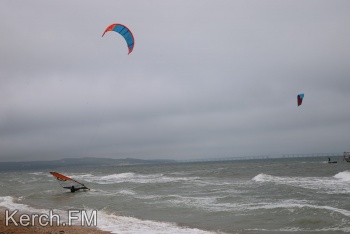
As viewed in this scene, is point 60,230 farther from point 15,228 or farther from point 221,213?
point 221,213

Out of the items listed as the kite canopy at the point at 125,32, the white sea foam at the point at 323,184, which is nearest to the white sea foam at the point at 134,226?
the kite canopy at the point at 125,32

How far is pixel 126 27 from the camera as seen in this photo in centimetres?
1547

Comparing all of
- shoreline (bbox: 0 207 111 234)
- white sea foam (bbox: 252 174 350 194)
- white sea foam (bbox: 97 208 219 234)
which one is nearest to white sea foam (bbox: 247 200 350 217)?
white sea foam (bbox: 97 208 219 234)

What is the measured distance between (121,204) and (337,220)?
34.0 ft

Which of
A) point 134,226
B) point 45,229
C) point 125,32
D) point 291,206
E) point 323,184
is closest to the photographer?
point 45,229

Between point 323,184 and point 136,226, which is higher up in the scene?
point 136,226

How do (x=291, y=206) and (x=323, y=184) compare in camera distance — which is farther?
(x=323, y=184)

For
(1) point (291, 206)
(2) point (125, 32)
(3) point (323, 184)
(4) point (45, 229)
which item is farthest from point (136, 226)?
(3) point (323, 184)

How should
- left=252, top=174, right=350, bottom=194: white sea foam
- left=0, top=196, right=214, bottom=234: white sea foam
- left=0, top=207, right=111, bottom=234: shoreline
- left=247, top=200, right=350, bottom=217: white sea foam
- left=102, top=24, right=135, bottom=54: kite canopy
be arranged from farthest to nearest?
left=252, top=174, right=350, bottom=194: white sea foam < left=102, top=24, right=135, bottom=54: kite canopy < left=247, top=200, right=350, bottom=217: white sea foam < left=0, top=196, right=214, bottom=234: white sea foam < left=0, top=207, right=111, bottom=234: shoreline

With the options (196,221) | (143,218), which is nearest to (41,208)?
(143,218)

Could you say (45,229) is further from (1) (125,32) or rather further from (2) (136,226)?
(1) (125,32)

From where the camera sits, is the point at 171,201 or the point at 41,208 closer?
the point at 41,208

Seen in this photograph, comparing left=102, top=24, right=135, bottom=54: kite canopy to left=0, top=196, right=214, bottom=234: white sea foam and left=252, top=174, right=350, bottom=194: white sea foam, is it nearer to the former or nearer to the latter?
left=0, top=196, right=214, bottom=234: white sea foam

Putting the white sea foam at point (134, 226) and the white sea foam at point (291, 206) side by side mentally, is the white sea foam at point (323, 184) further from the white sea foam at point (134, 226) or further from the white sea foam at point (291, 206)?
the white sea foam at point (134, 226)
